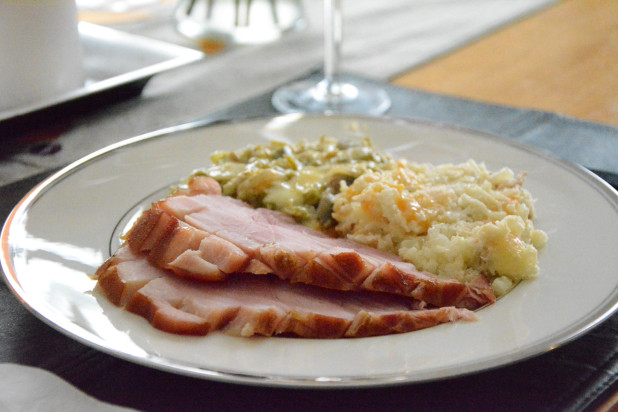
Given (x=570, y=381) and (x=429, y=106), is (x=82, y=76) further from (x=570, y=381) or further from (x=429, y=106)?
(x=570, y=381)

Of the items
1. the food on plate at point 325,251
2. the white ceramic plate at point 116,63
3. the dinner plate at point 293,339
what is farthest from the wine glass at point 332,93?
the food on plate at point 325,251

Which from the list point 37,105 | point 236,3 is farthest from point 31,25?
point 236,3

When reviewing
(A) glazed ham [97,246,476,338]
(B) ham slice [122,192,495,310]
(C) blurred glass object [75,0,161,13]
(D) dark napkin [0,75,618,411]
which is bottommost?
(D) dark napkin [0,75,618,411]

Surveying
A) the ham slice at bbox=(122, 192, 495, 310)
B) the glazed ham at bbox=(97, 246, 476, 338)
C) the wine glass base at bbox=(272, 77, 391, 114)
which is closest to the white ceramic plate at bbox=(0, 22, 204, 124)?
the wine glass base at bbox=(272, 77, 391, 114)

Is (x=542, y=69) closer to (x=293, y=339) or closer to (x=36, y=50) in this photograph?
(x=36, y=50)

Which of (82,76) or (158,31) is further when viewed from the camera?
(158,31)

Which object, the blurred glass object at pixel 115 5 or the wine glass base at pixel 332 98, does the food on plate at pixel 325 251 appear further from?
the blurred glass object at pixel 115 5

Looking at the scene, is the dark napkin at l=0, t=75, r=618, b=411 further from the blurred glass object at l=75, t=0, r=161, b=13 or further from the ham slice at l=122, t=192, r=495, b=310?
the blurred glass object at l=75, t=0, r=161, b=13
